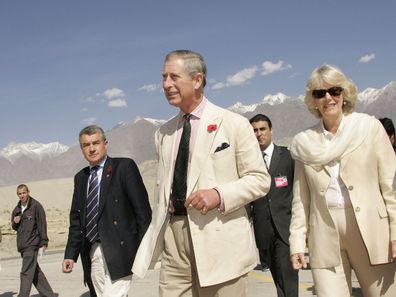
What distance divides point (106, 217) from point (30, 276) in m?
4.58

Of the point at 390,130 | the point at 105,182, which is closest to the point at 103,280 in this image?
the point at 105,182

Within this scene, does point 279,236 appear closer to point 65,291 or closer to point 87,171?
point 87,171

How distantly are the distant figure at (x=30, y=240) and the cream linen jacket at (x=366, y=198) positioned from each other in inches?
253

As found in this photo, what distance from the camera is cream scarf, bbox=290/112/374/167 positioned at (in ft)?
10.9

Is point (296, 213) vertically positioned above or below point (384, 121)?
below

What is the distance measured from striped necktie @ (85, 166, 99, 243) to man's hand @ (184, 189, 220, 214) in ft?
6.25

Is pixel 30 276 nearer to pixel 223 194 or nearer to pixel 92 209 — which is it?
pixel 92 209

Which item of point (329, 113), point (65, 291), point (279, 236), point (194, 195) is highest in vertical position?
point (329, 113)

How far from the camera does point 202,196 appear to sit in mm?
3098

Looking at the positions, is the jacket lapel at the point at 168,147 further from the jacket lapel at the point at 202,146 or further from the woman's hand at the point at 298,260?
the woman's hand at the point at 298,260

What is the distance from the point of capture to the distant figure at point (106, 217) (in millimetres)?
4746

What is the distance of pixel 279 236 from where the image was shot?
5996mm

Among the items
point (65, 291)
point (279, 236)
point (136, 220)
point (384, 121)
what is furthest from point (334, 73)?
point (65, 291)

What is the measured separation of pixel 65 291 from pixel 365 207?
7.58 meters
